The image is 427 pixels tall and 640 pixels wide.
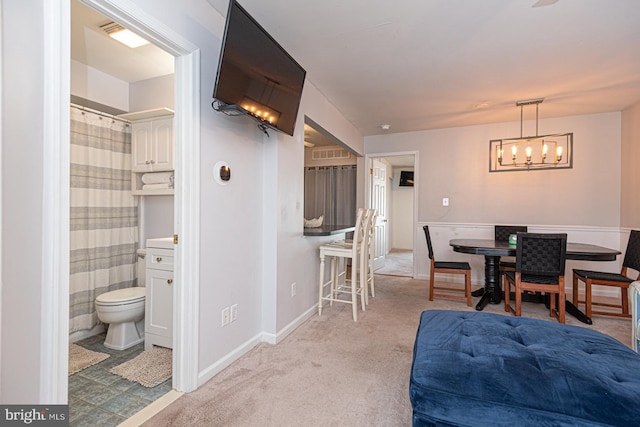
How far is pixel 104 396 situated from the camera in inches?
69.8

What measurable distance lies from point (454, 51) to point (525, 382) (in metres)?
2.43

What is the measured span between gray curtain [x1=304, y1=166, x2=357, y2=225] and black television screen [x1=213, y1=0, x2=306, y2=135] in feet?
12.4

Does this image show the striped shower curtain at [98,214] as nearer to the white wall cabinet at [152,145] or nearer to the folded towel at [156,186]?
the white wall cabinet at [152,145]

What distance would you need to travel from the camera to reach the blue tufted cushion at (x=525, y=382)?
1.05 m

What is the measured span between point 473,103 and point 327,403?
12.0ft

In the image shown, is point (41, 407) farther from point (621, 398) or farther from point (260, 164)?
point (621, 398)

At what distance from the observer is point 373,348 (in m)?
2.42

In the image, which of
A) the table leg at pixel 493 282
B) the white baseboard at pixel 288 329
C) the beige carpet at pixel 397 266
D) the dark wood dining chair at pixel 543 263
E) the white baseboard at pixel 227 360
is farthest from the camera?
the beige carpet at pixel 397 266

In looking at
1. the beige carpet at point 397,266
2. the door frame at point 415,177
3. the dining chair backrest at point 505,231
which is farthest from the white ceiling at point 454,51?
the beige carpet at point 397,266

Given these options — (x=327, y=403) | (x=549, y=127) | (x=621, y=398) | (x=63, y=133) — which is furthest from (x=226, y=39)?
(x=549, y=127)

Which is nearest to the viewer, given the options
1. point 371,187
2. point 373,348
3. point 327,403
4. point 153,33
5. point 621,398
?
point 621,398

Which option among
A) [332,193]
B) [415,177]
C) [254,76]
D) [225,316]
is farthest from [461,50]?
[332,193]

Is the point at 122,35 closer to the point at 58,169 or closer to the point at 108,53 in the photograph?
the point at 108,53

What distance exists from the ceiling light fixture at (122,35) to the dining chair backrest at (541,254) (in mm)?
3719
